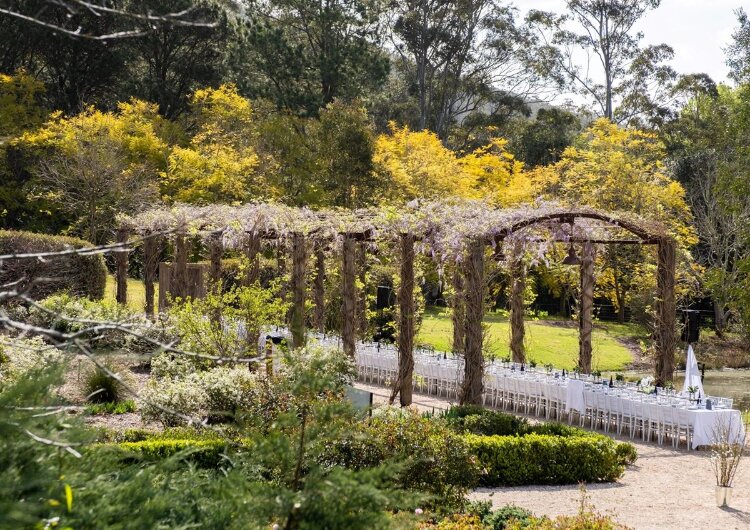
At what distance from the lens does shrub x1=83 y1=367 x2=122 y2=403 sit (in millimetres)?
12016

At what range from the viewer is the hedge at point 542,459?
32.7 ft

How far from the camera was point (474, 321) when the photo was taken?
1327cm

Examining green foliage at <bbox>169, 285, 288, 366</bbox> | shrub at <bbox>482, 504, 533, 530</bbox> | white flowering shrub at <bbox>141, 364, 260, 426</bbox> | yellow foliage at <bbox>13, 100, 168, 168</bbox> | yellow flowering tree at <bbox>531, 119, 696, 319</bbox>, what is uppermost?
yellow foliage at <bbox>13, 100, 168, 168</bbox>

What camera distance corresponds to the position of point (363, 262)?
19.0 m

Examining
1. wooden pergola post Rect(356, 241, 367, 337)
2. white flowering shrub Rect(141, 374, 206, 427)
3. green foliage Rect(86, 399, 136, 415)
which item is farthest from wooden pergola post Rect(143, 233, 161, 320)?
white flowering shrub Rect(141, 374, 206, 427)

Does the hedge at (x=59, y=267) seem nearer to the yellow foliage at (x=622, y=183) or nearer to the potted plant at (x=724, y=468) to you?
the yellow foliage at (x=622, y=183)

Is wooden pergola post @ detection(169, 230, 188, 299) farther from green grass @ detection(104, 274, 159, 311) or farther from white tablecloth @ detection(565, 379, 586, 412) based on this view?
white tablecloth @ detection(565, 379, 586, 412)

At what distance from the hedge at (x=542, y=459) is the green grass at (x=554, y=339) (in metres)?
11.4

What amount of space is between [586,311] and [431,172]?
13.3m

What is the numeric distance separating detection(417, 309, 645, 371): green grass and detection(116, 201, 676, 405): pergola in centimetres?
537

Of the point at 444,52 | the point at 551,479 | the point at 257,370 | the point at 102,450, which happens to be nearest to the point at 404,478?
the point at 551,479

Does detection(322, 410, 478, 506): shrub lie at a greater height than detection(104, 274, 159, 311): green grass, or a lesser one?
lesser

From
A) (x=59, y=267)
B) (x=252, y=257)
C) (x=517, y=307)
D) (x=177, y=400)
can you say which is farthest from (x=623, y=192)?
(x=177, y=400)

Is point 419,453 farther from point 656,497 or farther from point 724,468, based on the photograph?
point 724,468
